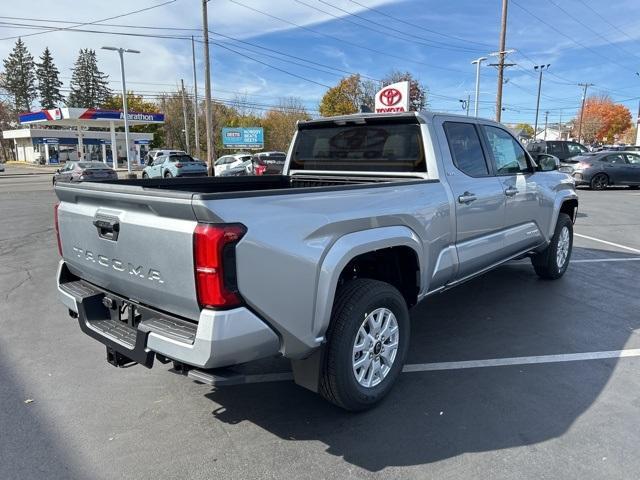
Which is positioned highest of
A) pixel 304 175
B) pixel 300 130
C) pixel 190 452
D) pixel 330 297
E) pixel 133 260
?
pixel 300 130

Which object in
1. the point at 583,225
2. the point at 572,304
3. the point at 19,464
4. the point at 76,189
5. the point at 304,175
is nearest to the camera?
the point at 19,464

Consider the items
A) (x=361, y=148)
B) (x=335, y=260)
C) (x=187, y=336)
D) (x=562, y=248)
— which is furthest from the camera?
(x=562, y=248)

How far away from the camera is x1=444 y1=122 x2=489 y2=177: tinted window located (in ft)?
13.8

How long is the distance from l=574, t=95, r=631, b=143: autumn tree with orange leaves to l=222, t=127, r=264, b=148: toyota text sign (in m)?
72.0

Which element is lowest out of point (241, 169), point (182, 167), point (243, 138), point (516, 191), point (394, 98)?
point (241, 169)

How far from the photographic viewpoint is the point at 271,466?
8.76 feet

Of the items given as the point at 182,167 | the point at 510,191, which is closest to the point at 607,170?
the point at 510,191

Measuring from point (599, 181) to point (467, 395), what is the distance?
1988cm

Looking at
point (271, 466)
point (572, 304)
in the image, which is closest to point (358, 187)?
point (271, 466)

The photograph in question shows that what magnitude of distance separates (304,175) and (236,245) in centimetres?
277

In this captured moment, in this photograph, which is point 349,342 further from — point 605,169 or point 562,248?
point 605,169

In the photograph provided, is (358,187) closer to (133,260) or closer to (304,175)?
(133,260)

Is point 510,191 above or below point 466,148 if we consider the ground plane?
below

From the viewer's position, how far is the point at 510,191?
15.8 feet
